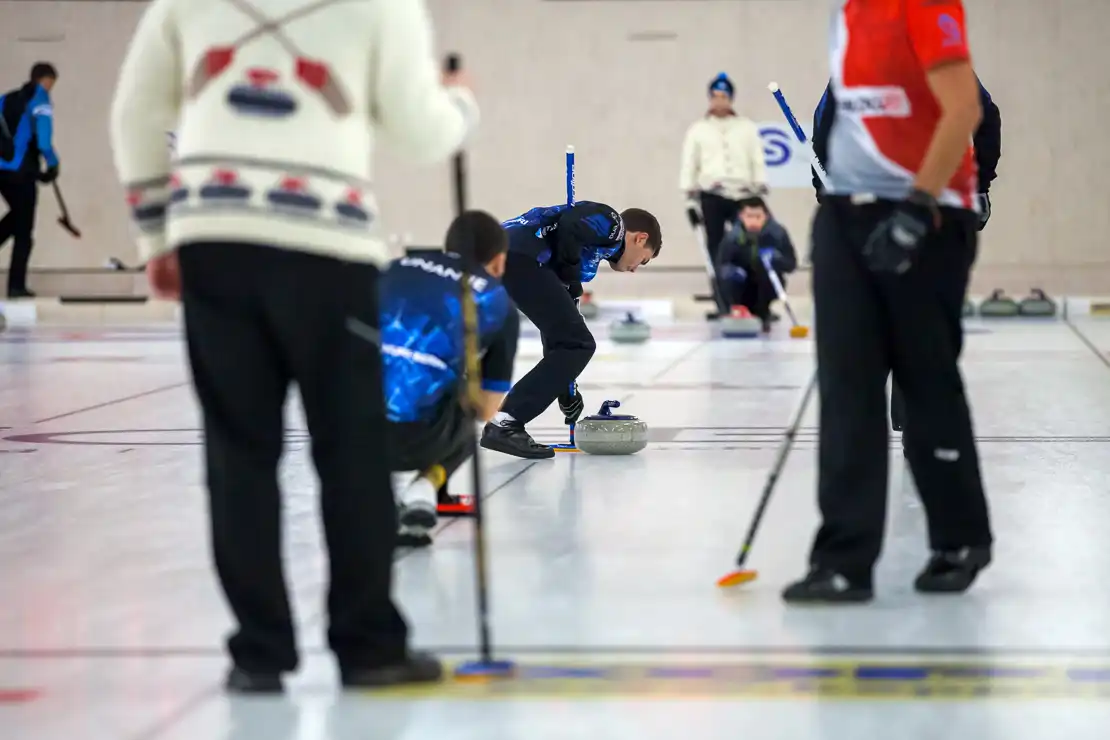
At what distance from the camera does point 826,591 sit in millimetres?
4074

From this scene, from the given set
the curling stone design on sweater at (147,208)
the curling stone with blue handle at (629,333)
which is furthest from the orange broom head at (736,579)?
the curling stone with blue handle at (629,333)

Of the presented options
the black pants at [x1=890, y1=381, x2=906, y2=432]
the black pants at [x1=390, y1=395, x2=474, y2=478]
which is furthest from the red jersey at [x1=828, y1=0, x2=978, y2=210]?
the black pants at [x1=890, y1=381, x2=906, y2=432]

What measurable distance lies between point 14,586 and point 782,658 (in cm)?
219

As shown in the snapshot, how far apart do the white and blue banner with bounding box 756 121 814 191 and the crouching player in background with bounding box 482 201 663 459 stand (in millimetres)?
12435

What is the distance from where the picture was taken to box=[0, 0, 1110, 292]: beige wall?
1958cm

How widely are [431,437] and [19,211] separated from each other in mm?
13805

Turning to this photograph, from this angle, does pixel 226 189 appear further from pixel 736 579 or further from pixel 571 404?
pixel 571 404

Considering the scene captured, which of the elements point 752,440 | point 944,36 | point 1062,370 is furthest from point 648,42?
point 944,36

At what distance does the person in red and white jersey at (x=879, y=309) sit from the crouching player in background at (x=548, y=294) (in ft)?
8.69

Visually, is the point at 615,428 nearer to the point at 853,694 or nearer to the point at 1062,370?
the point at 853,694

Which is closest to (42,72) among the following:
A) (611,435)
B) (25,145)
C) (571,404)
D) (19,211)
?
(25,145)

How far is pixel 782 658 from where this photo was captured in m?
3.53

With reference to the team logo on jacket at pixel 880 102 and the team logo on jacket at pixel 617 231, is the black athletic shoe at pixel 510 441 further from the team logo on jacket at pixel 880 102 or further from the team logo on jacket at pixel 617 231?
the team logo on jacket at pixel 880 102

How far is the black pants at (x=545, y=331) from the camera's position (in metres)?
6.77
